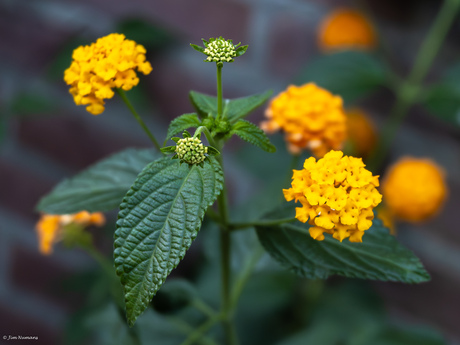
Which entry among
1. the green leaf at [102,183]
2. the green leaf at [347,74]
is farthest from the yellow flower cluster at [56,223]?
the green leaf at [347,74]

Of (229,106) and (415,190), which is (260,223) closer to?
(229,106)

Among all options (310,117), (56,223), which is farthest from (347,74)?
(56,223)

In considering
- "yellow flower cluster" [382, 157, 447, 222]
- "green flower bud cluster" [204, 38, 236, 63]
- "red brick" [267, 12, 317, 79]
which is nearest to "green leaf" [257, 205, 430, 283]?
"green flower bud cluster" [204, 38, 236, 63]

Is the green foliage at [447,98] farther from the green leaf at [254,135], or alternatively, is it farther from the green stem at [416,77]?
the green leaf at [254,135]

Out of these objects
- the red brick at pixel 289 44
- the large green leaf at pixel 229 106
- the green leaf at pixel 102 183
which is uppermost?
the large green leaf at pixel 229 106

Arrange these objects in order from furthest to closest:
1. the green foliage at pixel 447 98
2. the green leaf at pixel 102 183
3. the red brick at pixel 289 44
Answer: the red brick at pixel 289 44 < the green foliage at pixel 447 98 < the green leaf at pixel 102 183

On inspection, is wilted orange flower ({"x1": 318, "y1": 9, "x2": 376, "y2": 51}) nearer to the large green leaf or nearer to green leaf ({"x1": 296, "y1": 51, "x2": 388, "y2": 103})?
green leaf ({"x1": 296, "y1": 51, "x2": 388, "y2": 103})
